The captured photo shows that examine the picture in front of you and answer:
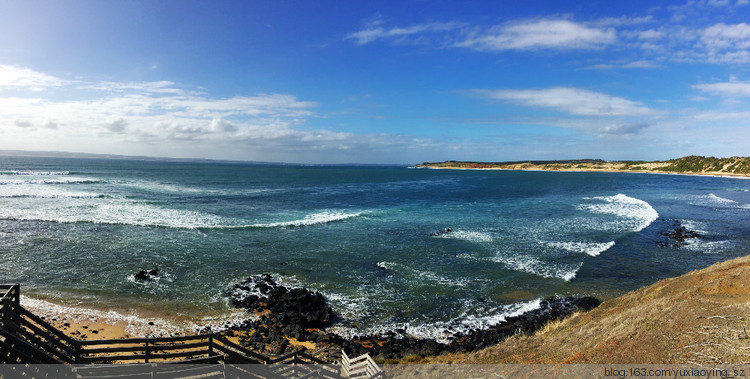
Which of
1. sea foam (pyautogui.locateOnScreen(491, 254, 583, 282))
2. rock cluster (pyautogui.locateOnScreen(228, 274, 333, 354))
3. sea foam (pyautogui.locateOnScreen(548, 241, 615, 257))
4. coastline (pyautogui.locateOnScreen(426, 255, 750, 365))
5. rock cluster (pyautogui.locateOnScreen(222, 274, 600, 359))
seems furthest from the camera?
sea foam (pyautogui.locateOnScreen(548, 241, 615, 257))

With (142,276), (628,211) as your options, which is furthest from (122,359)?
(628,211)

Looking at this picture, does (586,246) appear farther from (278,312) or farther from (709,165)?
(709,165)

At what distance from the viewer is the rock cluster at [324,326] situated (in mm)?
13961

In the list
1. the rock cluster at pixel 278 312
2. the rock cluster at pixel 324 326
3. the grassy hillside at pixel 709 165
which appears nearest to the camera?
the rock cluster at pixel 324 326

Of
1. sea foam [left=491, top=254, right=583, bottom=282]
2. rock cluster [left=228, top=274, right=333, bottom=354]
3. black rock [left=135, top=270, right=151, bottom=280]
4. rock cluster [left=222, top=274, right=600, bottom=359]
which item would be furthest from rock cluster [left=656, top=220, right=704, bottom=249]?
black rock [left=135, top=270, right=151, bottom=280]

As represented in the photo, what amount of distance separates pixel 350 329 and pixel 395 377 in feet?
15.8

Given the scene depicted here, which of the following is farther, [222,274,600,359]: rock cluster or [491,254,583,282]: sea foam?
[491,254,583,282]: sea foam

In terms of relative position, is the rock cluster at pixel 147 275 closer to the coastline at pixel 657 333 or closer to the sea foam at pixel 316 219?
the sea foam at pixel 316 219

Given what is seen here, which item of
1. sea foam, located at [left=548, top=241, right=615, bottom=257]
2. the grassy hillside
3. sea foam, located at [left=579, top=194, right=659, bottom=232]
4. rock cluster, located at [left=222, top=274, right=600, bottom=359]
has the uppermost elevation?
the grassy hillside

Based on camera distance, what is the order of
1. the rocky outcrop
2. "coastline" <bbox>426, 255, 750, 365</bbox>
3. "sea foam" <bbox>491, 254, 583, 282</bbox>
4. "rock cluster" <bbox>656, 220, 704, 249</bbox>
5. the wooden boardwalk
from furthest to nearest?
1. "rock cluster" <bbox>656, 220, 704, 249</bbox>
2. "sea foam" <bbox>491, 254, 583, 282</bbox>
3. the rocky outcrop
4. "coastline" <bbox>426, 255, 750, 365</bbox>
5. the wooden boardwalk

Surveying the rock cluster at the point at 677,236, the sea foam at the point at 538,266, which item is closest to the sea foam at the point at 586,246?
the sea foam at the point at 538,266

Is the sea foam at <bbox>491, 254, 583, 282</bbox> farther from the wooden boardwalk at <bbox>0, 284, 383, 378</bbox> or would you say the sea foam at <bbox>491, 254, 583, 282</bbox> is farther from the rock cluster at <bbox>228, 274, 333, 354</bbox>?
the wooden boardwalk at <bbox>0, 284, 383, 378</bbox>

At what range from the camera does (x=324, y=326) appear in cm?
1602

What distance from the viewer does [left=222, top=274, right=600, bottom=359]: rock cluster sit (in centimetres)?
1396
